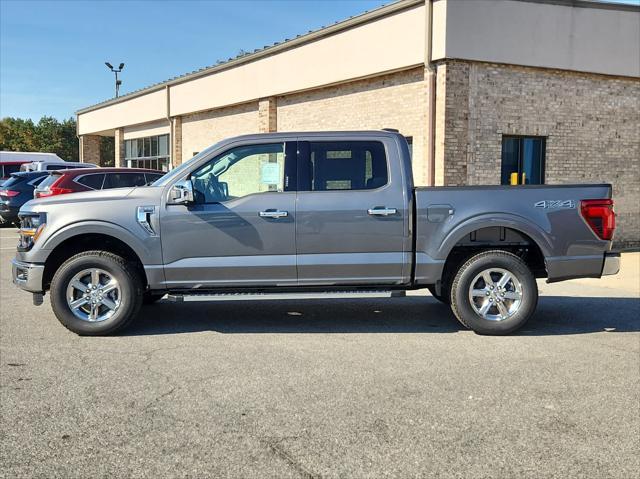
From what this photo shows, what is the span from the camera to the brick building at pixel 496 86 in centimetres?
1294

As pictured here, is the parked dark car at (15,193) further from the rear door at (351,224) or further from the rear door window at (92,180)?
the rear door at (351,224)

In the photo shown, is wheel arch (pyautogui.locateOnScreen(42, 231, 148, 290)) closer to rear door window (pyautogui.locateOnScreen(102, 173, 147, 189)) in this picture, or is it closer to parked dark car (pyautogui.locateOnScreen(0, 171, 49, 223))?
rear door window (pyautogui.locateOnScreen(102, 173, 147, 189))

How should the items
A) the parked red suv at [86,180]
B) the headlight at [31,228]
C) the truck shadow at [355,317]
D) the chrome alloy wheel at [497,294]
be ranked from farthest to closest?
the parked red suv at [86,180] → the truck shadow at [355,317] → the chrome alloy wheel at [497,294] → the headlight at [31,228]

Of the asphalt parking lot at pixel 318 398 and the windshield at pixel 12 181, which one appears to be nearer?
the asphalt parking lot at pixel 318 398

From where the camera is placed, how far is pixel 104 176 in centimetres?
1373

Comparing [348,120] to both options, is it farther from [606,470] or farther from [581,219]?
[606,470]

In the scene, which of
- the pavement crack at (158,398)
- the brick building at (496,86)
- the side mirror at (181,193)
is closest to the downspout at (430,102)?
the brick building at (496,86)

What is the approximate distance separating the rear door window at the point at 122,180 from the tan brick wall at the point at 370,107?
5178 mm

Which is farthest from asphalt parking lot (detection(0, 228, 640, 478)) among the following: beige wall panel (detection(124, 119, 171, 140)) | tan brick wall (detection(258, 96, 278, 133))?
beige wall panel (detection(124, 119, 171, 140))

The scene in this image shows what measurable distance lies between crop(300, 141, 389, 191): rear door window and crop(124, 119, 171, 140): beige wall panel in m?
20.2

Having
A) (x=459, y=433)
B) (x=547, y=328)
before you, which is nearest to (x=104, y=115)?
(x=547, y=328)

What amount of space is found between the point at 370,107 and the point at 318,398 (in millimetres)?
11784

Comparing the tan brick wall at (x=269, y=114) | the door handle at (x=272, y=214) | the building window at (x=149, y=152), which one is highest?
the tan brick wall at (x=269, y=114)

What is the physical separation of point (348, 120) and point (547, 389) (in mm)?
12098
